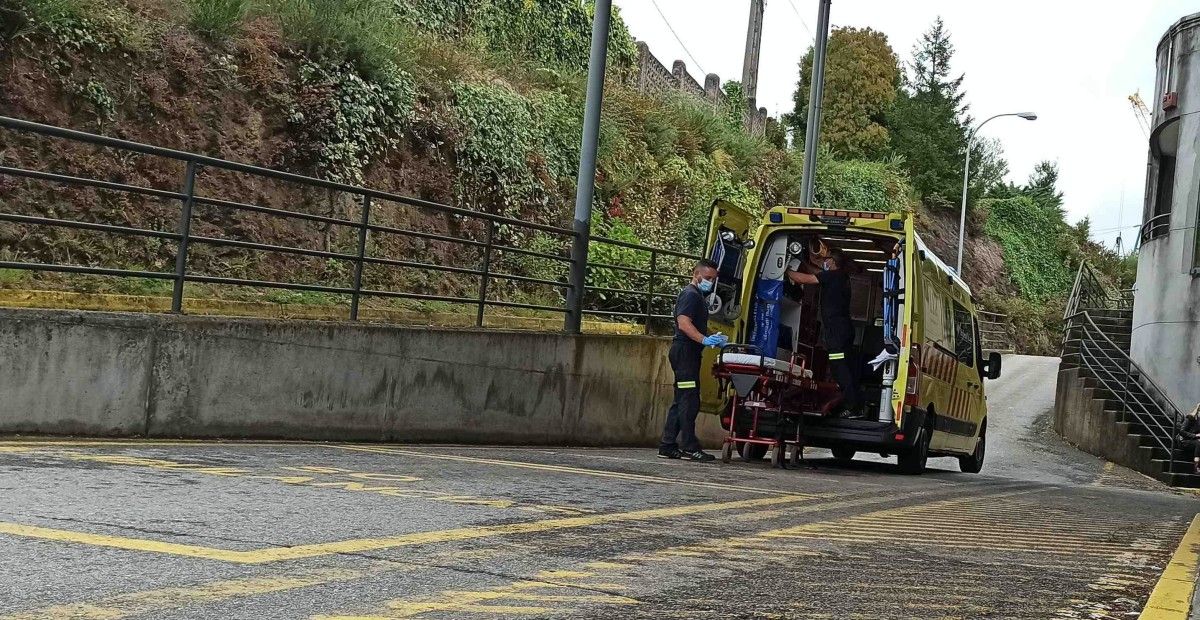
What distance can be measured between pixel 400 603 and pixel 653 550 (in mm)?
1824

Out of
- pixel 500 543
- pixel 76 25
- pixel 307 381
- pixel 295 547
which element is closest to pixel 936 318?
pixel 307 381

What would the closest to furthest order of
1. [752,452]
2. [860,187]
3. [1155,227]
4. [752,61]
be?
[752,452] → [1155,227] → [860,187] → [752,61]

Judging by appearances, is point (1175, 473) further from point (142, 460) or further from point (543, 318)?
point (142, 460)

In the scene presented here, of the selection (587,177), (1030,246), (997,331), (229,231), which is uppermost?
(1030,246)

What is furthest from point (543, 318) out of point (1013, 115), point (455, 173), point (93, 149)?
point (1013, 115)

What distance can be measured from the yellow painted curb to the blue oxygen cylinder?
6236 millimetres

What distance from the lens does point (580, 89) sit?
23.5m

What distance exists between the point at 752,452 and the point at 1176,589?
8.69 m

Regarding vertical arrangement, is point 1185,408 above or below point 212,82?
below

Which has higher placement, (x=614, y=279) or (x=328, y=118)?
(x=328, y=118)

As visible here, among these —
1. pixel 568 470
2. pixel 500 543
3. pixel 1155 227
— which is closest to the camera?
pixel 500 543

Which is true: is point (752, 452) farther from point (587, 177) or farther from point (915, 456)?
point (587, 177)

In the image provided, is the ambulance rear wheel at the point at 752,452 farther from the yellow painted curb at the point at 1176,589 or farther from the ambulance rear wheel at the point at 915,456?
the yellow painted curb at the point at 1176,589

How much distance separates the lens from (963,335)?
15961mm
